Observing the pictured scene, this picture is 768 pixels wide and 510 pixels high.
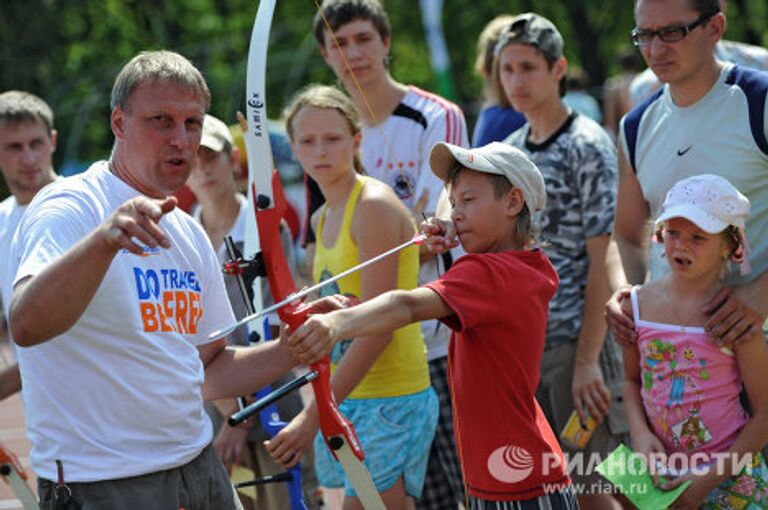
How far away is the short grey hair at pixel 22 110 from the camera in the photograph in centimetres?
549

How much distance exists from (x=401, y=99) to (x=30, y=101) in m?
1.78

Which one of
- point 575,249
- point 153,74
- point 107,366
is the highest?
point 153,74

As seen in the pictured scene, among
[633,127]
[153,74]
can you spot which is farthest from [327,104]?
[153,74]

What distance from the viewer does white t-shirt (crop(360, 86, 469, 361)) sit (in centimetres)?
505

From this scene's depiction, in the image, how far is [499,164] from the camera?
3.53 m

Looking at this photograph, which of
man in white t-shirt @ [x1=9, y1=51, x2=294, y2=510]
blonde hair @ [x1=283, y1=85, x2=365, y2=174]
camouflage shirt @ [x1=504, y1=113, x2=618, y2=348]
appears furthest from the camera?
camouflage shirt @ [x1=504, y1=113, x2=618, y2=348]

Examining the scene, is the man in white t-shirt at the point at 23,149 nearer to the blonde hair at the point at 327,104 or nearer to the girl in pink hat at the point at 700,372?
the blonde hair at the point at 327,104

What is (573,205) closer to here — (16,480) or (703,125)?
(703,125)

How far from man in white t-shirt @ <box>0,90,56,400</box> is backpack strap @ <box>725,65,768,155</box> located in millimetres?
3091

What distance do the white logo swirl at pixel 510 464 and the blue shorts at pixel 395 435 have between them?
101cm

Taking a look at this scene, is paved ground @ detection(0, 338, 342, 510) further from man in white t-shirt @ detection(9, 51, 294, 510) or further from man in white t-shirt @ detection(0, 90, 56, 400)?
man in white t-shirt @ detection(9, 51, 294, 510)

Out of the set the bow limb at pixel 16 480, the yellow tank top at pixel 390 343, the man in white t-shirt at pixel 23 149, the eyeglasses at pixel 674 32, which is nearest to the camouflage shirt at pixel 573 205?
the yellow tank top at pixel 390 343

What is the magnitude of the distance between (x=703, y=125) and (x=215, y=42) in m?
22.7

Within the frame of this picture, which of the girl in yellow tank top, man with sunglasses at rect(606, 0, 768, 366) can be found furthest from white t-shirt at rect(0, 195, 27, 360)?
man with sunglasses at rect(606, 0, 768, 366)
